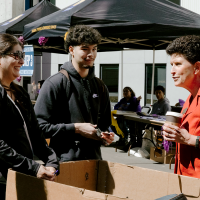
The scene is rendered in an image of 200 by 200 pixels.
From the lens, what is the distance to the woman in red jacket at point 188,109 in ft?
6.21

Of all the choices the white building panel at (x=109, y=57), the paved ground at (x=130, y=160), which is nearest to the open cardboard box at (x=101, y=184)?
the paved ground at (x=130, y=160)

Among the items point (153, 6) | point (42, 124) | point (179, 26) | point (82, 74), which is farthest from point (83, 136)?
point (153, 6)

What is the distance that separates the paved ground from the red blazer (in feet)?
14.5

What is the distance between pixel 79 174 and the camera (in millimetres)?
2027

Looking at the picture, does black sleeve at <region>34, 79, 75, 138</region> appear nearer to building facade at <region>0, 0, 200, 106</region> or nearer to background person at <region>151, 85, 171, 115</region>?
background person at <region>151, 85, 171, 115</region>

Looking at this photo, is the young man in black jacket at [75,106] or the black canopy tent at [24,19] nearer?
the young man in black jacket at [75,106]

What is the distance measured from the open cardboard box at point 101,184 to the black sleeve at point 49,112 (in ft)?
1.01

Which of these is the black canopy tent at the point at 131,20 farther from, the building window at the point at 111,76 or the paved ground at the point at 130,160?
the building window at the point at 111,76

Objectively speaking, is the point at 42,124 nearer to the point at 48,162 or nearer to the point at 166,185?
the point at 48,162

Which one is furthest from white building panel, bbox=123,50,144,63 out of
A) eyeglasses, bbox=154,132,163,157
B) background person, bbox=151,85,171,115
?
eyeglasses, bbox=154,132,163,157

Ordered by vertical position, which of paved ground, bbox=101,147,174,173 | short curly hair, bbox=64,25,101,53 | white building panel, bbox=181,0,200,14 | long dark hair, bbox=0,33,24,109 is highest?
white building panel, bbox=181,0,200,14

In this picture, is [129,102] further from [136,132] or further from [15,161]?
[15,161]

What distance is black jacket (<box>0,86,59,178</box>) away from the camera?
5.60ft

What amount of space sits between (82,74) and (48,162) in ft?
2.62
